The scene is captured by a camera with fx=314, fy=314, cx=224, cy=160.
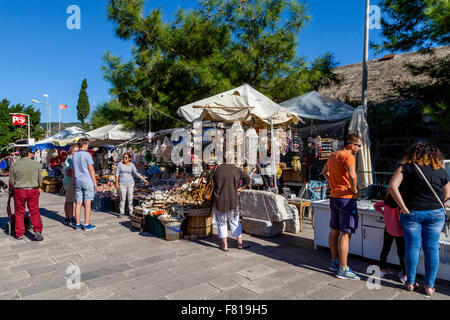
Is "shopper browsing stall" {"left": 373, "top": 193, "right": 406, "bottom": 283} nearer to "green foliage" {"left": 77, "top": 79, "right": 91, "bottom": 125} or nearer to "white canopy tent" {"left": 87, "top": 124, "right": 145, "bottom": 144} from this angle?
"white canopy tent" {"left": 87, "top": 124, "right": 145, "bottom": 144}

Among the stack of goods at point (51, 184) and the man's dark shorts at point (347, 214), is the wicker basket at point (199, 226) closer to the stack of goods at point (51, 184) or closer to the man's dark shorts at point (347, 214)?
the man's dark shorts at point (347, 214)

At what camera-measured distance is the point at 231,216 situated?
5.02 m

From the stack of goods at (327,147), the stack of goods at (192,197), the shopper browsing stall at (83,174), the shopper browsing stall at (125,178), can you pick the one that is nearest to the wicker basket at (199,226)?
the stack of goods at (192,197)

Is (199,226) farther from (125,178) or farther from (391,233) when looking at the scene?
(391,233)

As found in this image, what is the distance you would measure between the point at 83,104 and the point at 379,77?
4914 centimetres

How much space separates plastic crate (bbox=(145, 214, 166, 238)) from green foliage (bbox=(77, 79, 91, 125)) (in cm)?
5056

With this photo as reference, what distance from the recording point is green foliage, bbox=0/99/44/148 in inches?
1320

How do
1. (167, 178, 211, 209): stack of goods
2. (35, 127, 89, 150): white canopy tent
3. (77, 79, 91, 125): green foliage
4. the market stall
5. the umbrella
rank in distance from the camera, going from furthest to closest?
(77, 79, 91, 125): green foliage, (35, 127, 89, 150): white canopy tent, the market stall, the umbrella, (167, 178, 211, 209): stack of goods

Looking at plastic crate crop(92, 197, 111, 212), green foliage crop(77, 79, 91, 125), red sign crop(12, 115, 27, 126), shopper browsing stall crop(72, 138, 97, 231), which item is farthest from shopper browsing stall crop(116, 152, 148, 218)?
green foliage crop(77, 79, 91, 125)

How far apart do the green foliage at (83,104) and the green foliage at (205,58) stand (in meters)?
44.2

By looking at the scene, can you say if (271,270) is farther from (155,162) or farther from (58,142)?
(58,142)

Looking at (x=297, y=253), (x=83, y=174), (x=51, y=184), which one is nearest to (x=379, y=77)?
(x=297, y=253)

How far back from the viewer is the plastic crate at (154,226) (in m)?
5.84

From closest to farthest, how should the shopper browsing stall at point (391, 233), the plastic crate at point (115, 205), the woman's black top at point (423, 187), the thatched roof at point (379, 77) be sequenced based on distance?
the woman's black top at point (423, 187), the shopper browsing stall at point (391, 233), the plastic crate at point (115, 205), the thatched roof at point (379, 77)
